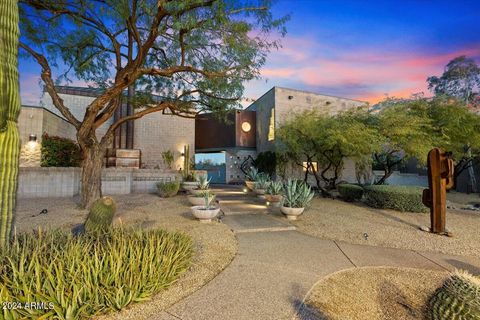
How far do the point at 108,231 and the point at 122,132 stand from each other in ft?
44.5

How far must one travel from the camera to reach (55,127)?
11.2m

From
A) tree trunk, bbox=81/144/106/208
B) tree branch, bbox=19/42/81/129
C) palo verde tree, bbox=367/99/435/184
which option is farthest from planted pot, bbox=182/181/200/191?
palo verde tree, bbox=367/99/435/184

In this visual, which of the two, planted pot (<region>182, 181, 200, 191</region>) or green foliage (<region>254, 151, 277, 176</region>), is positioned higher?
green foliage (<region>254, 151, 277, 176</region>)

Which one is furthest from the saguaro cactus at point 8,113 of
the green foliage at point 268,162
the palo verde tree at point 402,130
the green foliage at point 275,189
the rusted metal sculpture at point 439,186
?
the green foliage at point 268,162

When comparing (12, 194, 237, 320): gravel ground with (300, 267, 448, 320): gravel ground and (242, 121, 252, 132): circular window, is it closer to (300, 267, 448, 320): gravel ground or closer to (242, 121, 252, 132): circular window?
(300, 267, 448, 320): gravel ground

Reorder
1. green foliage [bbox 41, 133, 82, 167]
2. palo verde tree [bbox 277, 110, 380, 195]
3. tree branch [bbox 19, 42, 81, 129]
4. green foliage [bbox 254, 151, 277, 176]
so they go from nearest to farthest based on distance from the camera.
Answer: tree branch [bbox 19, 42, 81, 129] < palo verde tree [bbox 277, 110, 380, 195] < green foliage [bbox 41, 133, 82, 167] < green foliage [bbox 254, 151, 277, 176]

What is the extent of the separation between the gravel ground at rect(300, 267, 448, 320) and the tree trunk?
6.84 meters

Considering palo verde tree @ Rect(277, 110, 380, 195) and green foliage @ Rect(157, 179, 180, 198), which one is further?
green foliage @ Rect(157, 179, 180, 198)

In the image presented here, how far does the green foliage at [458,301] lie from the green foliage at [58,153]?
12517mm

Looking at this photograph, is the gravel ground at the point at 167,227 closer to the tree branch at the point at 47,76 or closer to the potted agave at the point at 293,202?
the potted agave at the point at 293,202

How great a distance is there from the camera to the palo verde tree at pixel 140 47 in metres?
5.03

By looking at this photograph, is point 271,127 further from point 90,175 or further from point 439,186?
point 90,175

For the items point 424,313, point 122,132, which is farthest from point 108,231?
point 122,132

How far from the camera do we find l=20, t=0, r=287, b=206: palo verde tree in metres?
5.03
